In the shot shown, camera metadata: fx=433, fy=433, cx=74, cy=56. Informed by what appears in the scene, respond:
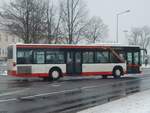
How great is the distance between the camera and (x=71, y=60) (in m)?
32.3

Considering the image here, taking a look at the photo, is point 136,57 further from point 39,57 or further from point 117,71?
point 39,57

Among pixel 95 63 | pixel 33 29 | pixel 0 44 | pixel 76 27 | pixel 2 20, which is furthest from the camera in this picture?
pixel 0 44

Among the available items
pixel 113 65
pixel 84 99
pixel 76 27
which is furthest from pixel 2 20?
pixel 84 99

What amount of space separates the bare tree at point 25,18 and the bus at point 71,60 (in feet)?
51.8

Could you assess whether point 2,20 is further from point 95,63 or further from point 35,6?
point 95,63

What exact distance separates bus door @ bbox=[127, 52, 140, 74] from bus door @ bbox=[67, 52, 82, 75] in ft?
15.6

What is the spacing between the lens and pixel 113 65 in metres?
34.5

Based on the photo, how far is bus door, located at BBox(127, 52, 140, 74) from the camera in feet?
116

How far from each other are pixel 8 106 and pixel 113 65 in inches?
787

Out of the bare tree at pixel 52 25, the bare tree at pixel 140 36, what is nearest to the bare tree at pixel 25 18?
the bare tree at pixel 52 25

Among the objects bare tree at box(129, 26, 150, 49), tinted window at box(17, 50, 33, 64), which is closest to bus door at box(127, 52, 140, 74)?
tinted window at box(17, 50, 33, 64)

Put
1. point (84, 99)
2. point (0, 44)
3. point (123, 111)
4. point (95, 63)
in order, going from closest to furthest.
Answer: point (123, 111)
point (84, 99)
point (95, 63)
point (0, 44)

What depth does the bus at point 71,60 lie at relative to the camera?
3064cm

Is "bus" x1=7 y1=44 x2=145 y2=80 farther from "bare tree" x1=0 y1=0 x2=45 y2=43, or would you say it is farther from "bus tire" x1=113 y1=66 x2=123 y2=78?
"bare tree" x1=0 y1=0 x2=45 y2=43
